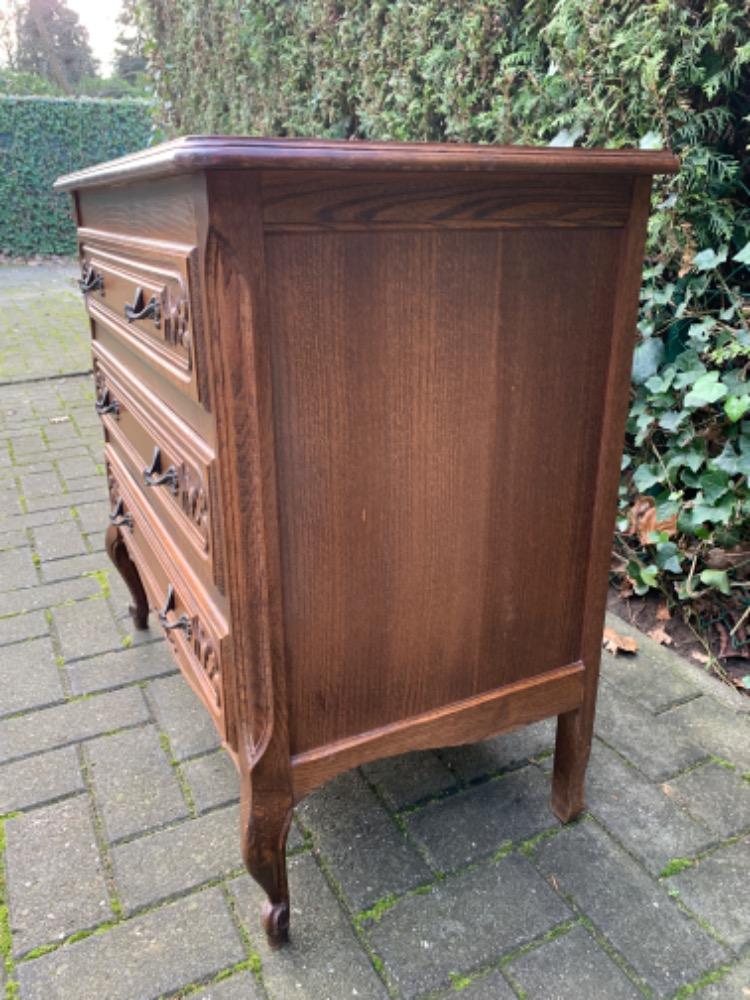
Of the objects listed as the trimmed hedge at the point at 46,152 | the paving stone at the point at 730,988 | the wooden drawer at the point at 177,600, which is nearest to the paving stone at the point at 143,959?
the wooden drawer at the point at 177,600

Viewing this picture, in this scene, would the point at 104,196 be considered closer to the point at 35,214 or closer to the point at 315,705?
the point at 315,705

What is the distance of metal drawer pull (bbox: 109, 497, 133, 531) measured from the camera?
1915 millimetres

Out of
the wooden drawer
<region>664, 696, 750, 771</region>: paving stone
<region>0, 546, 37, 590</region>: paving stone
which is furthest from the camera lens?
<region>0, 546, 37, 590</region>: paving stone

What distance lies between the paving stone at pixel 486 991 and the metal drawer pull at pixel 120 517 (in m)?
1.23

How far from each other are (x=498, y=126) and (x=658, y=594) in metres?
1.57

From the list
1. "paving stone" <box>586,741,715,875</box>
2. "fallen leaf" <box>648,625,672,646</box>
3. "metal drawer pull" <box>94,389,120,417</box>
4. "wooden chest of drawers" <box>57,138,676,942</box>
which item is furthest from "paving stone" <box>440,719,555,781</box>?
"metal drawer pull" <box>94,389,120,417</box>

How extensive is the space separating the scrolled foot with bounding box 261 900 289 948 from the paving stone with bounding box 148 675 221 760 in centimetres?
57

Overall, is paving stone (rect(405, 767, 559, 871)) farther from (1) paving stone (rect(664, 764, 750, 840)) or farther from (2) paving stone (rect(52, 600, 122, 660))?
(2) paving stone (rect(52, 600, 122, 660))

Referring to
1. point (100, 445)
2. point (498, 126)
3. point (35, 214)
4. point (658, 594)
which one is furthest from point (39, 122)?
point (658, 594)

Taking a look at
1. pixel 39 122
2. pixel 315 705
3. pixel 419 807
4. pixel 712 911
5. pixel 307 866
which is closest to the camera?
pixel 315 705

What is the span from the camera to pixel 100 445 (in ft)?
12.9

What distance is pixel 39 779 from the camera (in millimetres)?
1746

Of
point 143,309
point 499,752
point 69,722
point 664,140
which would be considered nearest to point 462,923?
point 499,752

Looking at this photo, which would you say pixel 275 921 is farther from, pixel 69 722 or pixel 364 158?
pixel 364 158
